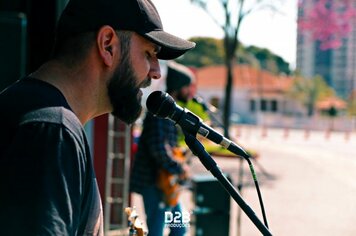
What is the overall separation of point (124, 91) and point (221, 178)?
1.22 feet

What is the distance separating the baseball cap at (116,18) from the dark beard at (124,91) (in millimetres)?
83

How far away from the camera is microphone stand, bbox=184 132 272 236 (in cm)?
155

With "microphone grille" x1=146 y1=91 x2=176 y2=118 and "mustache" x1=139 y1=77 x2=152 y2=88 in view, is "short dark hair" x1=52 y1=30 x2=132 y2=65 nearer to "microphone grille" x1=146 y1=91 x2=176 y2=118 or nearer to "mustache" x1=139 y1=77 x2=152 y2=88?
"mustache" x1=139 y1=77 x2=152 y2=88

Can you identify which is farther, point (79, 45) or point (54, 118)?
point (79, 45)

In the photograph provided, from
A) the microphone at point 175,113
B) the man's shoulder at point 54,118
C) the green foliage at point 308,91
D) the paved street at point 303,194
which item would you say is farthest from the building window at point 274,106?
the man's shoulder at point 54,118

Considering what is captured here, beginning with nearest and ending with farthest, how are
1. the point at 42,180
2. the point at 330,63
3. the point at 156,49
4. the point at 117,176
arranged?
1. the point at 42,180
2. the point at 156,49
3. the point at 117,176
4. the point at 330,63

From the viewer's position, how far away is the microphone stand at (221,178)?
155 cm

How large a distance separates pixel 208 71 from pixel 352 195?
49.4 metres

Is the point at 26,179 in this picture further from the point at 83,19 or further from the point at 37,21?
the point at 37,21

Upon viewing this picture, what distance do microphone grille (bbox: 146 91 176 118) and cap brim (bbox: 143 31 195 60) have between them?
11 centimetres

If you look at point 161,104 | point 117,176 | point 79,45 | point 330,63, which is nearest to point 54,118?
point 79,45

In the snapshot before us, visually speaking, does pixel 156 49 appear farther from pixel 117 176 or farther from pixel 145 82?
pixel 117 176

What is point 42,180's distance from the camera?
3.48 ft

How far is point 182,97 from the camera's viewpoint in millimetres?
4242
